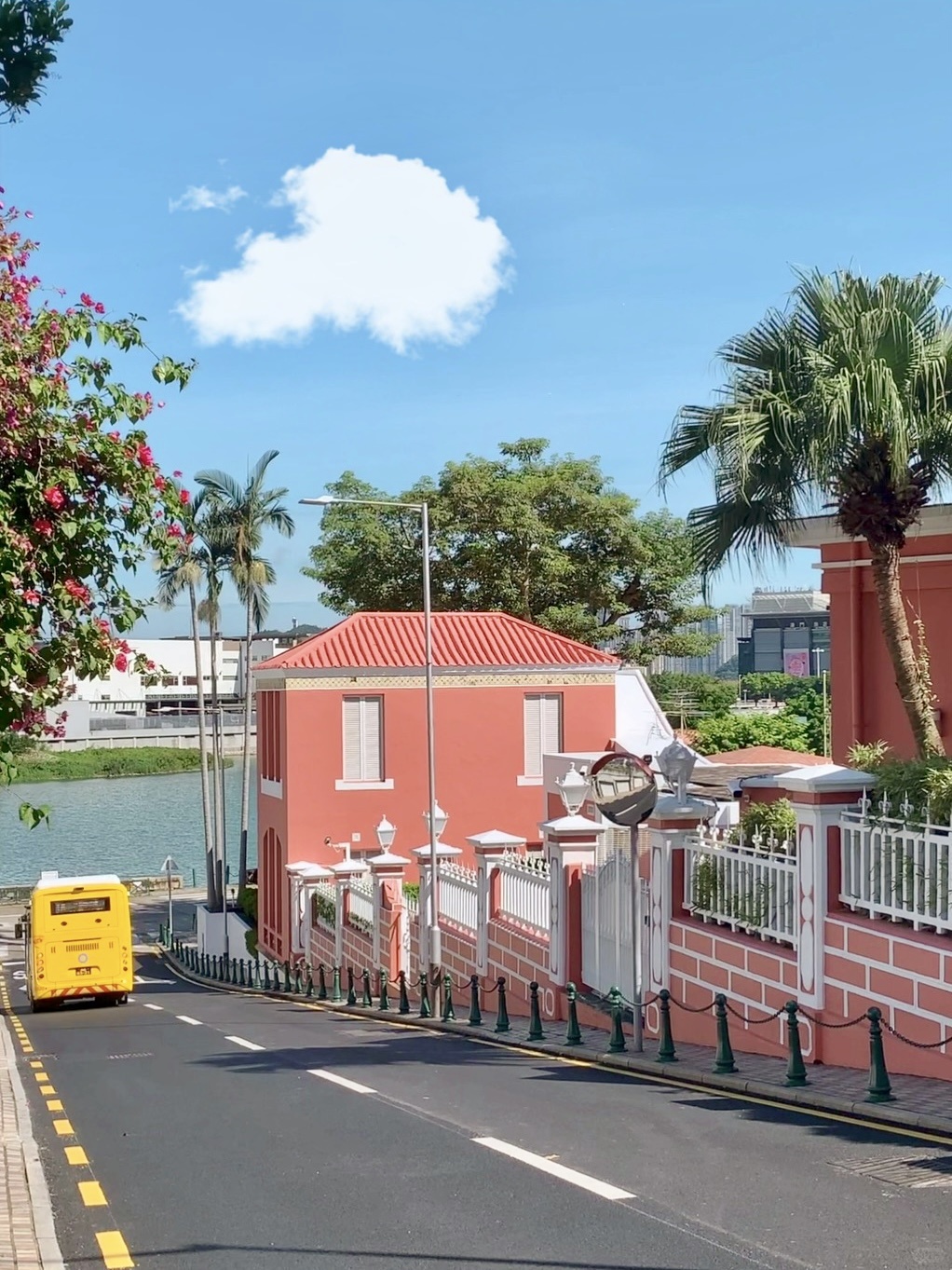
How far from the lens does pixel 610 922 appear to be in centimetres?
1642

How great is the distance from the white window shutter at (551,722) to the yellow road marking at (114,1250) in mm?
32041

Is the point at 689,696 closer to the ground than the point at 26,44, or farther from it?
closer to the ground

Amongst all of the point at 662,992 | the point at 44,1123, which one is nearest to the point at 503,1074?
the point at 662,992

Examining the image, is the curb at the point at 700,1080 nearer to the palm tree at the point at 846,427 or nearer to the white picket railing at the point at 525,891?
the white picket railing at the point at 525,891

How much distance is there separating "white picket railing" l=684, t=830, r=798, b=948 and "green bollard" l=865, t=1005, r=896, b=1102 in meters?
2.33

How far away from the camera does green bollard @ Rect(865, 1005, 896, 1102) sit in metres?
9.94

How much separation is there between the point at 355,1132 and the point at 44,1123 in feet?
11.3

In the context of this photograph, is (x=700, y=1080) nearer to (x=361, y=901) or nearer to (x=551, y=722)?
(x=361, y=901)

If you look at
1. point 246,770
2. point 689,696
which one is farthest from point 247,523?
point 689,696

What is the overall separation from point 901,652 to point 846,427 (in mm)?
2377

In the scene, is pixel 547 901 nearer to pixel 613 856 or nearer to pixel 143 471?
pixel 613 856

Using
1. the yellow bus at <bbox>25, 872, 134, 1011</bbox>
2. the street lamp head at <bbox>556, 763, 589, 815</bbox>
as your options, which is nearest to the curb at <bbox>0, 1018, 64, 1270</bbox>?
the street lamp head at <bbox>556, 763, 589, 815</bbox>

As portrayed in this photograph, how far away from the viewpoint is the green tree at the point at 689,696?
65750 mm

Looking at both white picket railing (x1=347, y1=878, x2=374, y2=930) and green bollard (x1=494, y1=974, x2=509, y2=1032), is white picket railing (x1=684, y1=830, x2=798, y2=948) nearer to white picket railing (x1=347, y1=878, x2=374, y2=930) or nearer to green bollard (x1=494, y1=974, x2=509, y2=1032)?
green bollard (x1=494, y1=974, x2=509, y2=1032)
